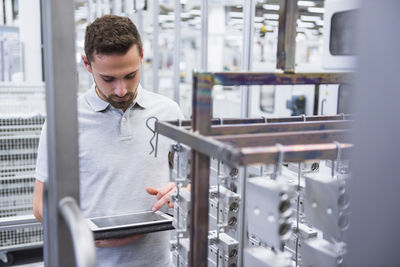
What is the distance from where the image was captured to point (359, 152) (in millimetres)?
651

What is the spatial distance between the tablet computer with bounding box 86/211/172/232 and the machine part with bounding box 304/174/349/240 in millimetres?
504

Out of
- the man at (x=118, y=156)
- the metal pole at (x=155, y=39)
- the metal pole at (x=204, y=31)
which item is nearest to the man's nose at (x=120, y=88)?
the man at (x=118, y=156)

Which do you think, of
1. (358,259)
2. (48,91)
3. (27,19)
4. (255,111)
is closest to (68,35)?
(48,91)

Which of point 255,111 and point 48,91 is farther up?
point 48,91

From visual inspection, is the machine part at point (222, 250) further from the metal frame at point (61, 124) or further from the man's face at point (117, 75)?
the man's face at point (117, 75)

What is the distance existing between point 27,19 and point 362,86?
125 inches

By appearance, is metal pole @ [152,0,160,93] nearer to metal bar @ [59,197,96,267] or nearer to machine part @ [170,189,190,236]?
machine part @ [170,189,190,236]

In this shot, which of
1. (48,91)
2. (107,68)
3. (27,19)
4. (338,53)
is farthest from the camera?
(27,19)

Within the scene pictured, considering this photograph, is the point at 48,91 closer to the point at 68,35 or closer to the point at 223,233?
the point at 68,35

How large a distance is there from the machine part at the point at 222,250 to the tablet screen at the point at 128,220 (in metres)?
0.21

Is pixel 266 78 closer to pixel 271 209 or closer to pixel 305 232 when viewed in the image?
pixel 271 209

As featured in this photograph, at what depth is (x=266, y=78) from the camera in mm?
969

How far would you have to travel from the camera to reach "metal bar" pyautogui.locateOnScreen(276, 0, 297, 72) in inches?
37.5

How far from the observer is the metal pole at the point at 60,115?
0.88m
